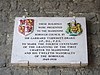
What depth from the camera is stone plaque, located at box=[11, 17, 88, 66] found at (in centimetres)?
245

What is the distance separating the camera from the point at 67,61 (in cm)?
244

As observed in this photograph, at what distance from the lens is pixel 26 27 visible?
2598 millimetres

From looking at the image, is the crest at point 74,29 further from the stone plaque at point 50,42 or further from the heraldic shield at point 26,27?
the heraldic shield at point 26,27

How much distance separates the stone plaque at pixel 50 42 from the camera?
2449 millimetres

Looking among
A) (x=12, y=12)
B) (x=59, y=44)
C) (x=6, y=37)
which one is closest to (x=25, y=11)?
(x=12, y=12)

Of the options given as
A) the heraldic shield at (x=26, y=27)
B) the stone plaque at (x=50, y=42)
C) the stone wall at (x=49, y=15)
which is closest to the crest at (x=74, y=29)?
the stone plaque at (x=50, y=42)

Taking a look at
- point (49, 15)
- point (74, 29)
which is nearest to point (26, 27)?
point (49, 15)

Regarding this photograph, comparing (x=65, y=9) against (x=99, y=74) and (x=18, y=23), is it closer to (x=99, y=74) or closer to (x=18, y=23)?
(x=18, y=23)

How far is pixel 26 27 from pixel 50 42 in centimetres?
28

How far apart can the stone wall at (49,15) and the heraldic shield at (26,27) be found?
0.09 m

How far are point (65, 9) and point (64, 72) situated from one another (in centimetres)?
64

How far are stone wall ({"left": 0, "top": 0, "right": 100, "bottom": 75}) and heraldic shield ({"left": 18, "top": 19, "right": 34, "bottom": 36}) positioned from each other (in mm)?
92

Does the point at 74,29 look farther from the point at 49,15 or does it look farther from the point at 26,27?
the point at 26,27

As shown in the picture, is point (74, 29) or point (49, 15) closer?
point (74, 29)
